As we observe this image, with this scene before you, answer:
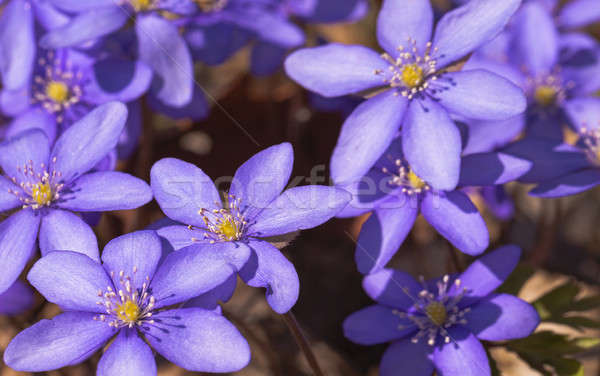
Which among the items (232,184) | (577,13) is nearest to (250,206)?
(232,184)

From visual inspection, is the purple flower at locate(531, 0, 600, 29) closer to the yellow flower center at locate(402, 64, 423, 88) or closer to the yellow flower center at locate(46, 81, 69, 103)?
the yellow flower center at locate(402, 64, 423, 88)

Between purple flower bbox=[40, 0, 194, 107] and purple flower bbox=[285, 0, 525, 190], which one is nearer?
purple flower bbox=[285, 0, 525, 190]

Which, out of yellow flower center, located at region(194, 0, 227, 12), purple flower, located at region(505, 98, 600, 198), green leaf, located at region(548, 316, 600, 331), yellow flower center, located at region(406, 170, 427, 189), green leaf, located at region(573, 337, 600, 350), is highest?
yellow flower center, located at region(194, 0, 227, 12)

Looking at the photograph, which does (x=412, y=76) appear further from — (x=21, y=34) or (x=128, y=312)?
(x=21, y=34)

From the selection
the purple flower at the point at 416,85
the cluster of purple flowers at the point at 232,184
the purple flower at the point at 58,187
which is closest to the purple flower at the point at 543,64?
the cluster of purple flowers at the point at 232,184

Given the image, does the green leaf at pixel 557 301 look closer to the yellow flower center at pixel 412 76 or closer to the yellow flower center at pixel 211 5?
the yellow flower center at pixel 412 76

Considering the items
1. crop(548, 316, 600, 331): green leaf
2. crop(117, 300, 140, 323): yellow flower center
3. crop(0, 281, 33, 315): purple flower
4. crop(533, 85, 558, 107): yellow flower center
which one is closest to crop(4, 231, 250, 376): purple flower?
crop(117, 300, 140, 323): yellow flower center
